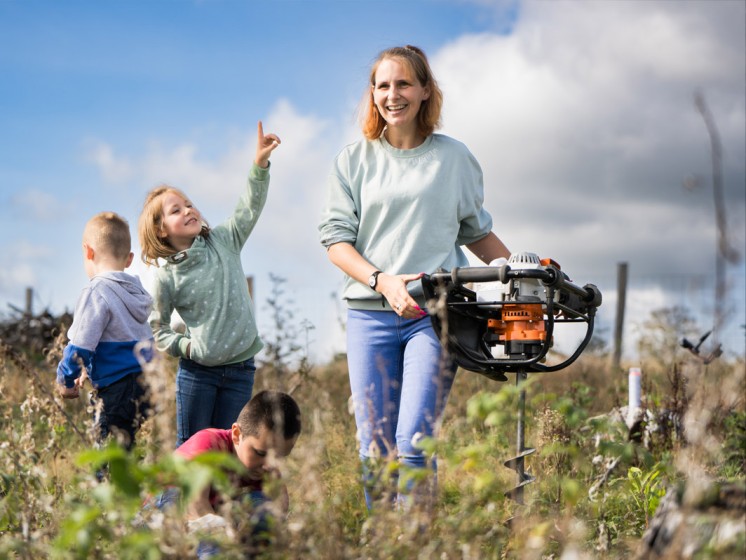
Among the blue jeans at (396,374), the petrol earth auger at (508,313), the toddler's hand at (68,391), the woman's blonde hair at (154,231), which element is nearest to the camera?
the petrol earth auger at (508,313)

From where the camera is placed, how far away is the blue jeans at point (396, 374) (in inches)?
138

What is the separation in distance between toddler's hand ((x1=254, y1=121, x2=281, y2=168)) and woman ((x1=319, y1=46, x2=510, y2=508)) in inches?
26.6

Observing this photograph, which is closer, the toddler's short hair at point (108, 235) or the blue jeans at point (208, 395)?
the blue jeans at point (208, 395)

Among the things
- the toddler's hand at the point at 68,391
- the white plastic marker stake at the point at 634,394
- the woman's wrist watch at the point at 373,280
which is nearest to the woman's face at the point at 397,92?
the woman's wrist watch at the point at 373,280

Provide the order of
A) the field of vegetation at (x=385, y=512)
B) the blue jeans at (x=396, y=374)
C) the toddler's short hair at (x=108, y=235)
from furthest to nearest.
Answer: the toddler's short hair at (x=108, y=235) < the blue jeans at (x=396, y=374) < the field of vegetation at (x=385, y=512)

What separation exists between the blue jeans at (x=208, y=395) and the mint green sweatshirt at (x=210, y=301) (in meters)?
0.07

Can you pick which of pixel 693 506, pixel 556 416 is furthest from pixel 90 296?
pixel 693 506

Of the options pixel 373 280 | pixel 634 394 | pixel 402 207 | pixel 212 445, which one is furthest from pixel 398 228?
pixel 634 394

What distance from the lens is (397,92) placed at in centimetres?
383

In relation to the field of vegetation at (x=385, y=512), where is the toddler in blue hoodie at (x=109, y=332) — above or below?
above

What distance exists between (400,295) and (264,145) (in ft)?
5.05

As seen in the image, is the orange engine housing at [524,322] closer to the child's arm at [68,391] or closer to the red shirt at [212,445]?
the red shirt at [212,445]

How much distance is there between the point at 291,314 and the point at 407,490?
5428mm

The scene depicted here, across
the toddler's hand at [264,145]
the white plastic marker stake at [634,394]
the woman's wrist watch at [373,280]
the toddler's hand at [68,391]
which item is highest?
the toddler's hand at [264,145]
